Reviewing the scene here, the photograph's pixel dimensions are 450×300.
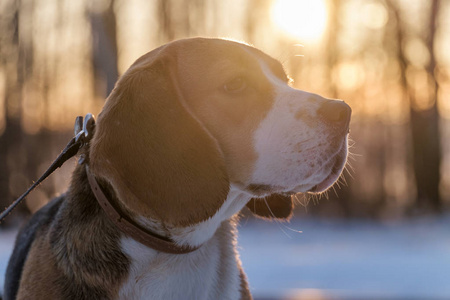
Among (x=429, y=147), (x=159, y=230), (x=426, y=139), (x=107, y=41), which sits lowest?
(x=429, y=147)

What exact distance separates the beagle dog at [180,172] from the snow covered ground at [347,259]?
1.73m

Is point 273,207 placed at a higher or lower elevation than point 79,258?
lower

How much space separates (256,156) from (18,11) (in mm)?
14266

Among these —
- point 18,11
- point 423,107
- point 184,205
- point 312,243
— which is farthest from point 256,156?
point 18,11

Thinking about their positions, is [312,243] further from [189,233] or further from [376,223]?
[189,233]

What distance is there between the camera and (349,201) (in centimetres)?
1461

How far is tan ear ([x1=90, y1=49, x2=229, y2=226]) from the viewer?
272cm

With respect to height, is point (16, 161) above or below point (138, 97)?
below

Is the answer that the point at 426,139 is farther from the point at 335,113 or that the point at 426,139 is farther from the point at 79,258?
the point at 79,258

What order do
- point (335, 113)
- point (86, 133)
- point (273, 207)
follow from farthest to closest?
point (273, 207)
point (86, 133)
point (335, 113)

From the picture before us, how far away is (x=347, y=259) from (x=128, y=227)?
7.17m

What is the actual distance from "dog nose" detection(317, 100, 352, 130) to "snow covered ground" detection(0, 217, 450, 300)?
1.96m

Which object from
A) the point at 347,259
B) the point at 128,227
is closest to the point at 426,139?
the point at 347,259

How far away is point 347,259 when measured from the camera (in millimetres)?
9367
